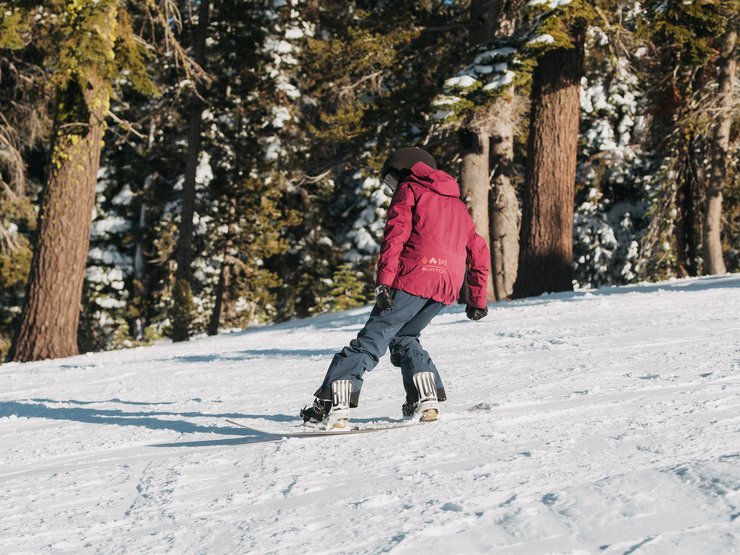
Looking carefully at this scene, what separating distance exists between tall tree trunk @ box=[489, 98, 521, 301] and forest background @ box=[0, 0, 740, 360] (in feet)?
0.13

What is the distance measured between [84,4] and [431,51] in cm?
614

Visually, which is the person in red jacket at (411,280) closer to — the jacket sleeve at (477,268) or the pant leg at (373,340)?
the pant leg at (373,340)

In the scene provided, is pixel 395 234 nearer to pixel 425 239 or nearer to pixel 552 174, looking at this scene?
pixel 425 239

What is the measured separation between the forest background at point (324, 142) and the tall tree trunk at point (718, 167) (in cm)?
6

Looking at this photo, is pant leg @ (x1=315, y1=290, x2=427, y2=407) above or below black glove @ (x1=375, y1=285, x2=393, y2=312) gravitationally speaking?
below

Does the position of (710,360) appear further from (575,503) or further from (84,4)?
(84,4)

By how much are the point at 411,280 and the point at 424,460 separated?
1.22 metres

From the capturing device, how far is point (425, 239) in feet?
15.7

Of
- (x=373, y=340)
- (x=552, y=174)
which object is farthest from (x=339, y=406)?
(x=552, y=174)

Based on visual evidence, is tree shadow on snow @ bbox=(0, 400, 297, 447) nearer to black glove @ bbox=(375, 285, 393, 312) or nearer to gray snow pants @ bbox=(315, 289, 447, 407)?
gray snow pants @ bbox=(315, 289, 447, 407)

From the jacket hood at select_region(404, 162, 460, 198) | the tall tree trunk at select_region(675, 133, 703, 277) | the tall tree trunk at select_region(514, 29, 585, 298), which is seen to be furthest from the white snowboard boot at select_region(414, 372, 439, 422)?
the tall tree trunk at select_region(675, 133, 703, 277)

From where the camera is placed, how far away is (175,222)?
25.1m

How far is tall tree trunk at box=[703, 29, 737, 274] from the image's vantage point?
18.2 m

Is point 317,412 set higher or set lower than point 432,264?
lower
